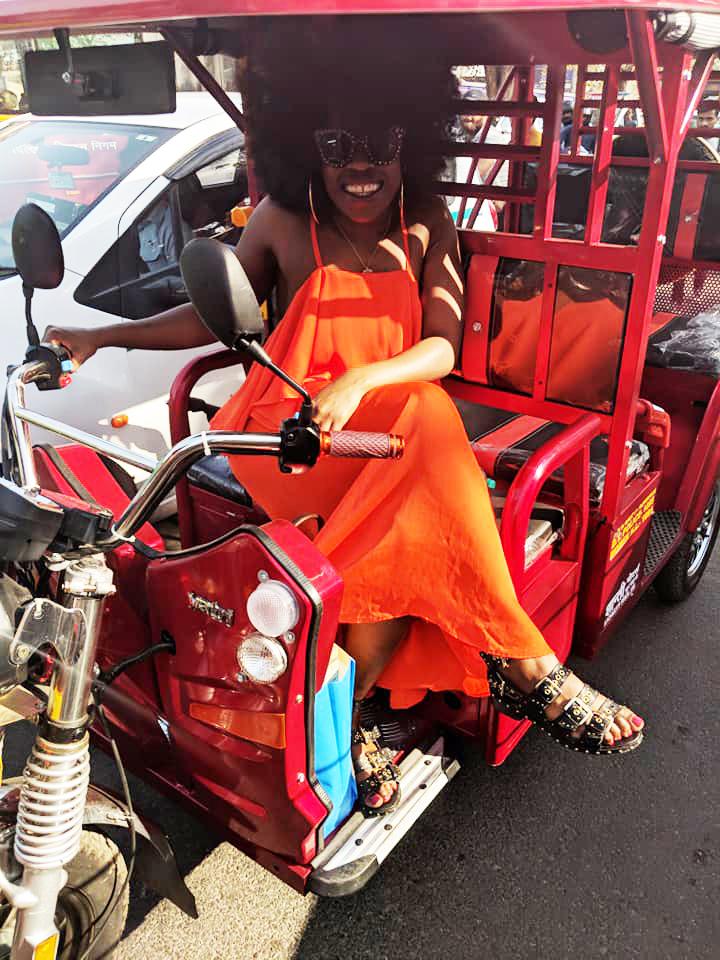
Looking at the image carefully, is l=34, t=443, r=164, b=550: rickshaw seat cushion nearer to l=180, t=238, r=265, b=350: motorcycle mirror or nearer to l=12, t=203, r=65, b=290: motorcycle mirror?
l=12, t=203, r=65, b=290: motorcycle mirror

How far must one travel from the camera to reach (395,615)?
1.93m

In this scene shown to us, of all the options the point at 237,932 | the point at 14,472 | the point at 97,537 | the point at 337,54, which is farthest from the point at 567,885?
the point at 337,54

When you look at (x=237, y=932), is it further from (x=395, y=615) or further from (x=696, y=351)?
→ (x=696, y=351)

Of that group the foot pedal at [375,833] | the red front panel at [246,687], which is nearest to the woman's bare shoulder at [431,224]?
the red front panel at [246,687]

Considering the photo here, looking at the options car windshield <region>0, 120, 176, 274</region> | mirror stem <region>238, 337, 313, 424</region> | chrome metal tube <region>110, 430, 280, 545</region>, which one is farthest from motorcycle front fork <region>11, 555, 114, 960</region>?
car windshield <region>0, 120, 176, 274</region>

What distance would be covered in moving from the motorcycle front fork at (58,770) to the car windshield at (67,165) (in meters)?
2.37

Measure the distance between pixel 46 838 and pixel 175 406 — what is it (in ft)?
5.14

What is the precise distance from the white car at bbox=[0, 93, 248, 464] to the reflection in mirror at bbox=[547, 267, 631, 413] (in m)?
1.67

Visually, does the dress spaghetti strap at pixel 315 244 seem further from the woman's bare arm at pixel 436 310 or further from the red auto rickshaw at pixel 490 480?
the red auto rickshaw at pixel 490 480

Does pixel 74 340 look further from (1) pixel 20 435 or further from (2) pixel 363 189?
(2) pixel 363 189

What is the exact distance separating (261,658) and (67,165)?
2828mm

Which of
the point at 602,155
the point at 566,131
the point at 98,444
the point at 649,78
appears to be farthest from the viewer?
the point at 566,131

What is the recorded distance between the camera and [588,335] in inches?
91.8

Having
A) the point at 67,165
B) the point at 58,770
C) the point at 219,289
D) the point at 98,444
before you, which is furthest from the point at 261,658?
the point at 67,165
